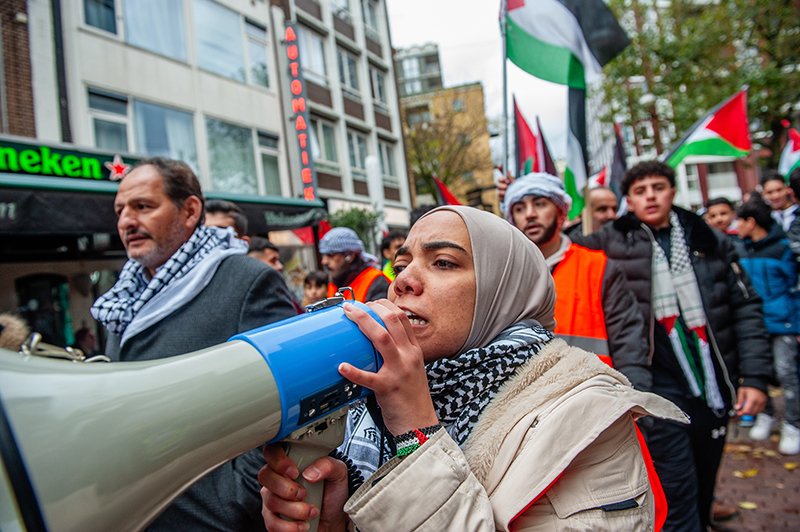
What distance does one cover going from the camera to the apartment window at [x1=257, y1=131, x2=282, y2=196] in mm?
14453

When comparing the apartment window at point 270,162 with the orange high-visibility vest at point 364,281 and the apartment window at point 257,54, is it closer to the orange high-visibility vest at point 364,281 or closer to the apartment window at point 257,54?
the apartment window at point 257,54

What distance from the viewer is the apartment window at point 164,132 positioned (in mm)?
10883

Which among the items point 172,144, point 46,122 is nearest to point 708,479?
point 46,122

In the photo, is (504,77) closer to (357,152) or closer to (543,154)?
(543,154)

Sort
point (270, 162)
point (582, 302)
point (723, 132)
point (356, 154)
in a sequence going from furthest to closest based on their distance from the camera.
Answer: point (356, 154)
point (270, 162)
point (723, 132)
point (582, 302)

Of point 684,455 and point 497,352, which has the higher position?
point 497,352

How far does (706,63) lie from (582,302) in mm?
15496

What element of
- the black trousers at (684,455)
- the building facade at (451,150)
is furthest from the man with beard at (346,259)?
the building facade at (451,150)

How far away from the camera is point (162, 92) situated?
11.5 metres

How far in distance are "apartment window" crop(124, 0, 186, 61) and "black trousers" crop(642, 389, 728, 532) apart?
1212cm

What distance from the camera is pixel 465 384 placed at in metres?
1.17

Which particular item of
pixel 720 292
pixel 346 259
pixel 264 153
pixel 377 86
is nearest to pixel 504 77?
pixel 346 259

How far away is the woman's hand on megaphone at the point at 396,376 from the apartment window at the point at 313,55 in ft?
60.0

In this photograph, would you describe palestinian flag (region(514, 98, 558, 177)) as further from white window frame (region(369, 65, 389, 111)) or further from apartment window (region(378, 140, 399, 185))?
white window frame (region(369, 65, 389, 111))
